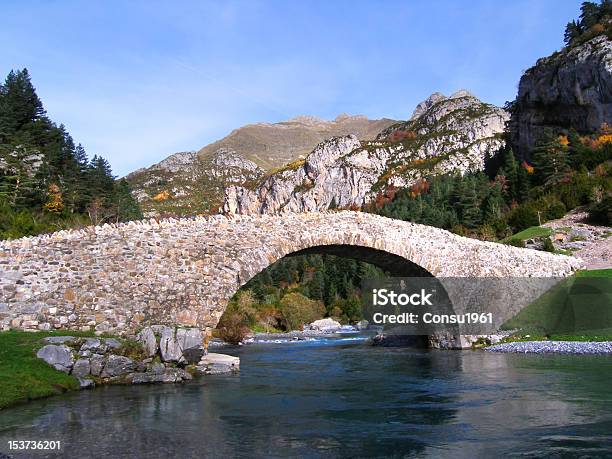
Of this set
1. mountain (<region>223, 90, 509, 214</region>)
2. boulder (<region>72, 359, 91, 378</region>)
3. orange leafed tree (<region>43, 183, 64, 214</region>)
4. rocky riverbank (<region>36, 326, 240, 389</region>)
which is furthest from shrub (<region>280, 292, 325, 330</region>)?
mountain (<region>223, 90, 509, 214</region>)

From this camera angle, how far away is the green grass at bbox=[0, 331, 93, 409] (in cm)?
1145

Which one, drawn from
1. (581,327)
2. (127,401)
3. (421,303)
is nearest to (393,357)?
(421,303)

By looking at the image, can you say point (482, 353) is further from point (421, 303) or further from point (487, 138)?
point (487, 138)

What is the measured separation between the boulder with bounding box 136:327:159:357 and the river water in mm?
1273

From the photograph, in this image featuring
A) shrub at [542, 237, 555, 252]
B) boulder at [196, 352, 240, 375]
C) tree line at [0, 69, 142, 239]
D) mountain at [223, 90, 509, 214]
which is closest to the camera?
boulder at [196, 352, 240, 375]

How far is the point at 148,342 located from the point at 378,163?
12347 cm

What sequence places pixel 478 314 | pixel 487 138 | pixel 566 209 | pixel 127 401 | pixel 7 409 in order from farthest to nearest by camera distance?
1. pixel 487 138
2. pixel 566 209
3. pixel 478 314
4. pixel 127 401
5. pixel 7 409

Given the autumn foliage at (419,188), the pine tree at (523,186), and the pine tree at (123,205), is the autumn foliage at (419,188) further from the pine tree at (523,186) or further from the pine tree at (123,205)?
the pine tree at (123,205)

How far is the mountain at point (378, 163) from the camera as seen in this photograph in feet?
398

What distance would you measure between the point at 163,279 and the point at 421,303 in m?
13.0

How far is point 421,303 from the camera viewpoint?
24625 millimetres

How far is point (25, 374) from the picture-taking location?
39.8 ft

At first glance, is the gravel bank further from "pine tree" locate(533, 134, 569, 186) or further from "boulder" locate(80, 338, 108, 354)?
"pine tree" locate(533, 134, 569, 186)

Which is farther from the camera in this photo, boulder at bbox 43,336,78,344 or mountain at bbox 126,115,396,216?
mountain at bbox 126,115,396,216
